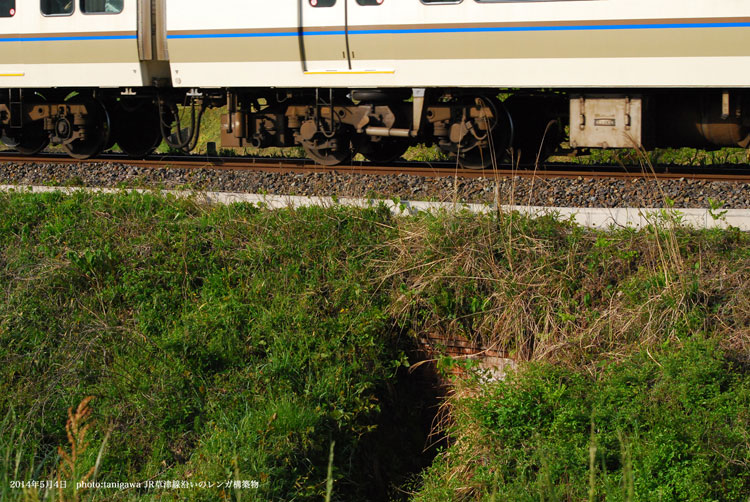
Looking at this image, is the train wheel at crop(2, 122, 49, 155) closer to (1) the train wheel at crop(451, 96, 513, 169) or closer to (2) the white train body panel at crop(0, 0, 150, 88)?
(2) the white train body panel at crop(0, 0, 150, 88)

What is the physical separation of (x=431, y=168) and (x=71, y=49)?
16.8 ft

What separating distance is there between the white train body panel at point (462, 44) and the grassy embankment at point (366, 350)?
7.27 ft

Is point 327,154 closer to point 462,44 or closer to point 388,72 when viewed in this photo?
point 388,72

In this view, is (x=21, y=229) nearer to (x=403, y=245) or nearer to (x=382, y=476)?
(x=403, y=245)

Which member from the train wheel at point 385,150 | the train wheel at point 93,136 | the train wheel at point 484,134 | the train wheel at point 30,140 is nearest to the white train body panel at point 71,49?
the train wheel at point 93,136

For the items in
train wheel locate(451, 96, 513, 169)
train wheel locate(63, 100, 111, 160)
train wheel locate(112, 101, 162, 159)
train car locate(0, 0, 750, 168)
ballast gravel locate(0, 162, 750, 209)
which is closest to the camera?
ballast gravel locate(0, 162, 750, 209)

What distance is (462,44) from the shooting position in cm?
817

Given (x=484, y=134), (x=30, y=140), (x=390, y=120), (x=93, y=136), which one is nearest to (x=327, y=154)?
(x=390, y=120)

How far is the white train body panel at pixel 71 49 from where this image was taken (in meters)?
9.53

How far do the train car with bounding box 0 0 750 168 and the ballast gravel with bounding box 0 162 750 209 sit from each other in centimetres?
57

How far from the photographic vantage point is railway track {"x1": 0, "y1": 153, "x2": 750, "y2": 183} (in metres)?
8.11

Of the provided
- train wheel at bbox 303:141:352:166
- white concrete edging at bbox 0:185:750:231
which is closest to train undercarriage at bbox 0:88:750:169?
train wheel at bbox 303:141:352:166

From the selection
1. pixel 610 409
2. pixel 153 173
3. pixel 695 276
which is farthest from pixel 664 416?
pixel 153 173

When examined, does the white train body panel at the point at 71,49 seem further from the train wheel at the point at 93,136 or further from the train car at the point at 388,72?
the train wheel at the point at 93,136
